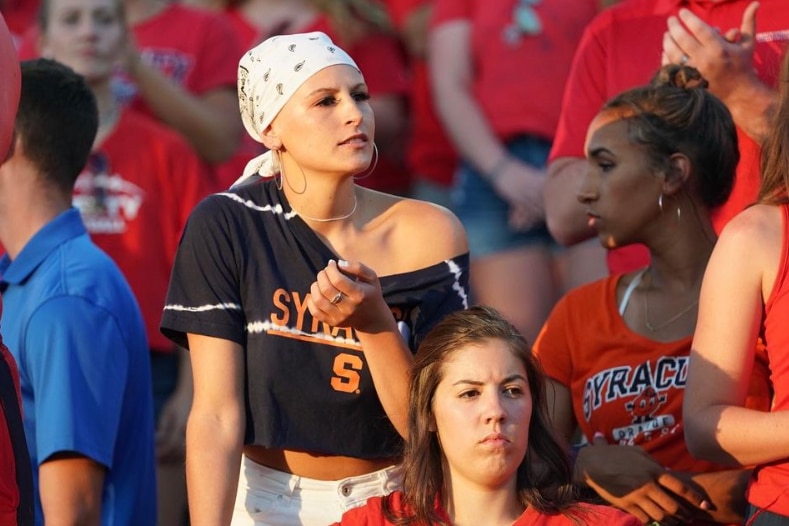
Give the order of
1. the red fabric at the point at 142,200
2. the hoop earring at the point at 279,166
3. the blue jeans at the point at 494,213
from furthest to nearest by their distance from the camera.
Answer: the blue jeans at the point at 494,213
the red fabric at the point at 142,200
the hoop earring at the point at 279,166

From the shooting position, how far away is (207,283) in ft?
11.8

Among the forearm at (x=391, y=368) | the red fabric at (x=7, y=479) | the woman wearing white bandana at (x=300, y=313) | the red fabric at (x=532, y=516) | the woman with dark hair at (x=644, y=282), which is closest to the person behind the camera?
the red fabric at (x=7, y=479)

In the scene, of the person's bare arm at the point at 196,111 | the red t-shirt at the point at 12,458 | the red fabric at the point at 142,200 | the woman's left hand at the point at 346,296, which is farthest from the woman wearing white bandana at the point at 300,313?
the person's bare arm at the point at 196,111

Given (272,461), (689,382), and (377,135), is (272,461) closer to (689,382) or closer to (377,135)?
(689,382)

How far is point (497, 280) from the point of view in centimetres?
609

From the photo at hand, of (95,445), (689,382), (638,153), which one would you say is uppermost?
(638,153)

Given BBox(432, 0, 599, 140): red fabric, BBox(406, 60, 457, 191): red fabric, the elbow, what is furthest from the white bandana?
BBox(406, 60, 457, 191): red fabric

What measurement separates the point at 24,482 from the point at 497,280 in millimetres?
3048

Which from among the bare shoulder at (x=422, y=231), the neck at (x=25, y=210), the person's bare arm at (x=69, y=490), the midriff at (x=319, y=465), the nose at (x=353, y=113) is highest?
the nose at (x=353, y=113)

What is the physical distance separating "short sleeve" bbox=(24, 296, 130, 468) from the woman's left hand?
0.92 m

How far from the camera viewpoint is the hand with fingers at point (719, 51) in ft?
12.9

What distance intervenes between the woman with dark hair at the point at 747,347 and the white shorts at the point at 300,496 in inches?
28.9

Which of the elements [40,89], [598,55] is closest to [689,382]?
[598,55]

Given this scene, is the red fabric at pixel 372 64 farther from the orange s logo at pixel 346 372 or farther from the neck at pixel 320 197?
the orange s logo at pixel 346 372
